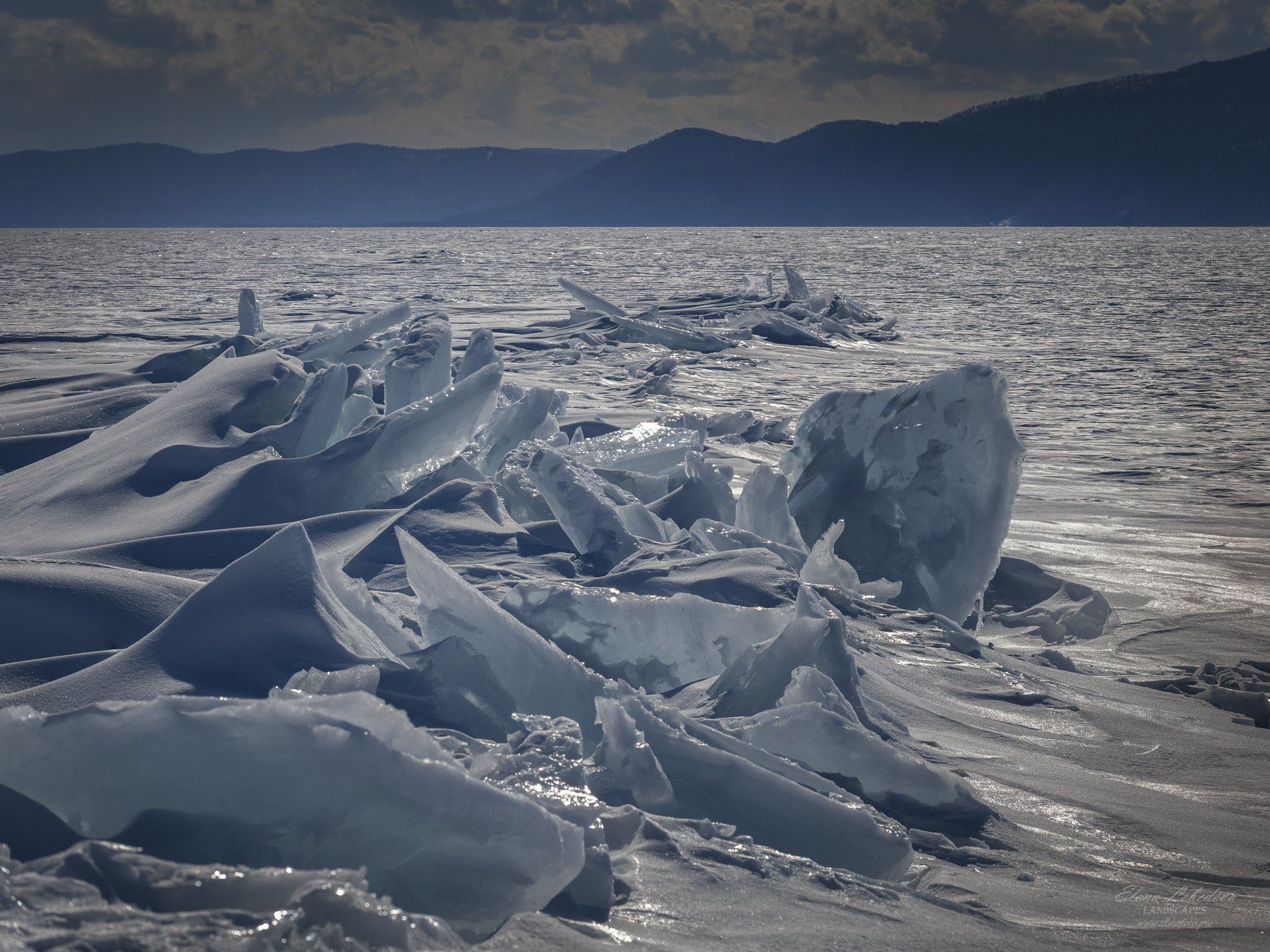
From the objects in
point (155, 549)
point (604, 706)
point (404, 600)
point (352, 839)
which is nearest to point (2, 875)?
point (352, 839)

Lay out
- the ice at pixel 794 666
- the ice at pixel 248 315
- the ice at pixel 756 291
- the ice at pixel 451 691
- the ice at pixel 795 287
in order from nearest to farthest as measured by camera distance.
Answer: the ice at pixel 451 691
the ice at pixel 794 666
the ice at pixel 248 315
the ice at pixel 795 287
the ice at pixel 756 291

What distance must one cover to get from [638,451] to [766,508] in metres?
0.90

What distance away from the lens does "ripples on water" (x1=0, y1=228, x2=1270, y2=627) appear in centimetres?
549

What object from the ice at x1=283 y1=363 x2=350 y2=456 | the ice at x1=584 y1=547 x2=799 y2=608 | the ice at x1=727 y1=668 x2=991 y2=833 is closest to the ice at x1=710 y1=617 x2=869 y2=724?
the ice at x1=727 y1=668 x2=991 y2=833

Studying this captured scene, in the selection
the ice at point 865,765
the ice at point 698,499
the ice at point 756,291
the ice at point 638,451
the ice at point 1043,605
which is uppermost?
the ice at point 756,291

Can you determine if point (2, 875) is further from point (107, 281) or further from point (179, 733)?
point (107, 281)

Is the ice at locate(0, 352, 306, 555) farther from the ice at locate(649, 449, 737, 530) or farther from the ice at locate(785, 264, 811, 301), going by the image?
the ice at locate(785, 264, 811, 301)

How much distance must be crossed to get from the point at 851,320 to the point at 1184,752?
39.8 feet

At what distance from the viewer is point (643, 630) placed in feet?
7.64

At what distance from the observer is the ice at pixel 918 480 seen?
11.4ft

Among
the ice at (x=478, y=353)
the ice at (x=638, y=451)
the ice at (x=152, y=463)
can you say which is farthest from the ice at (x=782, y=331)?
the ice at (x=152, y=463)

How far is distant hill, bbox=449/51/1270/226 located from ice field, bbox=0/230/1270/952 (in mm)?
150368

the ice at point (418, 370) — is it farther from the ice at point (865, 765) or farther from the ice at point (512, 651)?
the ice at point (865, 765)

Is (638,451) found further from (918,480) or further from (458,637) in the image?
(458,637)
